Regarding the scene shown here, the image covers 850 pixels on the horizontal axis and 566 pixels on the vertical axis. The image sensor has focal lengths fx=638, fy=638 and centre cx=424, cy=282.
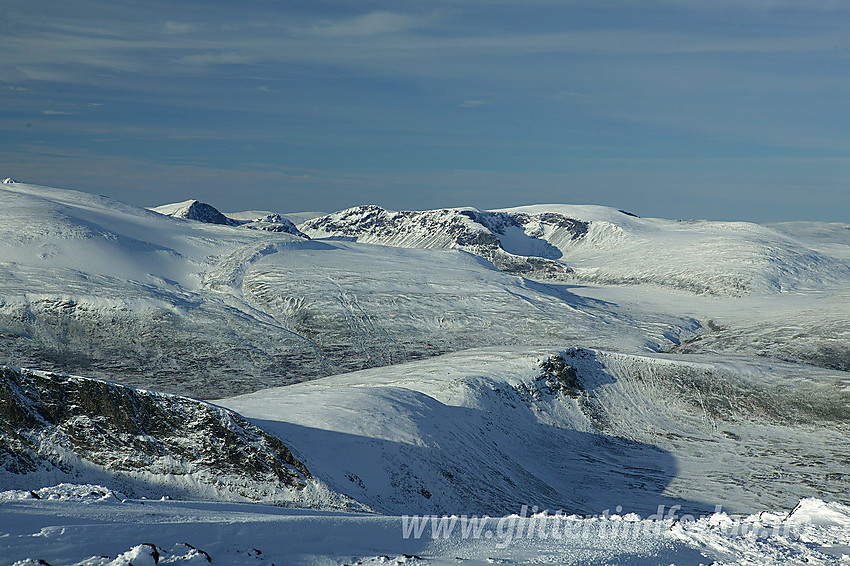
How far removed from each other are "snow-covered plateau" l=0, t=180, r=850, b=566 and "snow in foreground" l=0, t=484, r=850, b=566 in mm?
98

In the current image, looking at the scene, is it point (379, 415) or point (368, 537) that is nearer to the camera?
point (368, 537)

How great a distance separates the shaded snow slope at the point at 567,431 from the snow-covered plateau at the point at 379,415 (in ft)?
1.03

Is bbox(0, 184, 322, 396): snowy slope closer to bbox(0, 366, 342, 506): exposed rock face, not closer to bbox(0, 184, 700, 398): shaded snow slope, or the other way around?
bbox(0, 184, 700, 398): shaded snow slope

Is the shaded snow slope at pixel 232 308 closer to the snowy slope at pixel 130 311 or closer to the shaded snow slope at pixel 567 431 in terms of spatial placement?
the snowy slope at pixel 130 311

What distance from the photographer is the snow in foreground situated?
13859 mm

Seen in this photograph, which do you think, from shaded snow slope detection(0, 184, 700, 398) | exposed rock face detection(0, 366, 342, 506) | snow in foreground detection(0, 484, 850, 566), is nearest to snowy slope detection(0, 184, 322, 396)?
shaded snow slope detection(0, 184, 700, 398)

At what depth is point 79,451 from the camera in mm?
32375

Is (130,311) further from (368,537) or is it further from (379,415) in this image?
(368,537)

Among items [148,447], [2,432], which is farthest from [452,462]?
[2,432]

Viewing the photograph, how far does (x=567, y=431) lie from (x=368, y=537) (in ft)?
166

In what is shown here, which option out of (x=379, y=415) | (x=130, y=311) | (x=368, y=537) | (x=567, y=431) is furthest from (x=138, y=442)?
(x=130, y=311)

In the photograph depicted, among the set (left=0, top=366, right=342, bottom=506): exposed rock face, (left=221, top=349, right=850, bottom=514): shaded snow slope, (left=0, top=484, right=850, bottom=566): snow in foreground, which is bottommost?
(left=221, top=349, right=850, bottom=514): shaded snow slope

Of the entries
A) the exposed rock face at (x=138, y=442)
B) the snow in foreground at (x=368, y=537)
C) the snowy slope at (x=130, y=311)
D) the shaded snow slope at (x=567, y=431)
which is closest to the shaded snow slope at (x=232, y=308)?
the snowy slope at (x=130, y=311)

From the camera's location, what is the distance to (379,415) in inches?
1831
